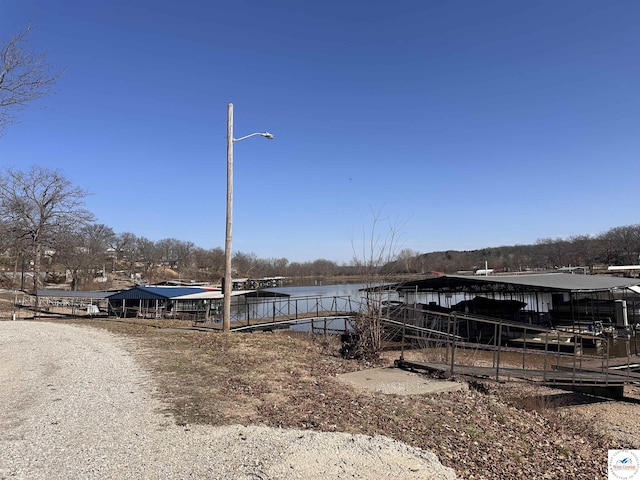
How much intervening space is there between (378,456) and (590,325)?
2891 cm

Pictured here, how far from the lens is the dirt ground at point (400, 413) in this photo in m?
5.46

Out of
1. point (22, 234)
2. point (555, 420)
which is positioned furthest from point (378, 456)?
point (22, 234)

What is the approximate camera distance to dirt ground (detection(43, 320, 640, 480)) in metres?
5.46

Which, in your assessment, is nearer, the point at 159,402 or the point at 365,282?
the point at 159,402

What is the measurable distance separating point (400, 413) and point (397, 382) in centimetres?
206

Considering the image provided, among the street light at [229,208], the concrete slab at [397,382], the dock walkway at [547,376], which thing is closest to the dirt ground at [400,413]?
the concrete slab at [397,382]

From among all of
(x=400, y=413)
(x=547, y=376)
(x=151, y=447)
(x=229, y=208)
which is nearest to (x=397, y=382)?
(x=400, y=413)

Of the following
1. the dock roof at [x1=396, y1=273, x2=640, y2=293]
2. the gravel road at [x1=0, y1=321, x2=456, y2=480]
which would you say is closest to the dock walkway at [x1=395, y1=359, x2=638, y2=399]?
the gravel road at [x1=0, y1=321, x2=456, y2=480]

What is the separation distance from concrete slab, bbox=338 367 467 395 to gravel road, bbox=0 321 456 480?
265 cm

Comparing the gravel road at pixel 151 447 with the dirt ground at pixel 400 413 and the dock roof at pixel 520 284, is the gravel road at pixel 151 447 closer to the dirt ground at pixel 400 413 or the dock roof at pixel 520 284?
the dirt ground at pixel 400 413

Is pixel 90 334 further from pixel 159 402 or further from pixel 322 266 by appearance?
pixel 322 266

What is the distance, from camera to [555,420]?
8.11 metres

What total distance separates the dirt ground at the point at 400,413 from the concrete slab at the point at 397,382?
0.23m

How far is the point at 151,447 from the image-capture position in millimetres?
4758
